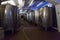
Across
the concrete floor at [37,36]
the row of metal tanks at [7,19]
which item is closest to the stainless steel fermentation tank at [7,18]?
the row of metal tanks at [7,19]

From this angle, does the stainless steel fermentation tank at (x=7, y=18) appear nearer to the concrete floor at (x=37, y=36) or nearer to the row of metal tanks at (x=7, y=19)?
the row of metal tanks at (x=7, y=19)

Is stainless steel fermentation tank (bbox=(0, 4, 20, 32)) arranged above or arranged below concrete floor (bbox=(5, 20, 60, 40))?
above

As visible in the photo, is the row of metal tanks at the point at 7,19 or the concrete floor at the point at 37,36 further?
the row of metal tanks at the point at 7,19

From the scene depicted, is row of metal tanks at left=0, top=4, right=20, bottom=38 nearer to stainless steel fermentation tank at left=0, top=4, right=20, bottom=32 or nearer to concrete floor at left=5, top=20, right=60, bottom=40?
stainless steel fermentation tank at left=0, top=4, right=20, bottom=32

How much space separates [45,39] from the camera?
3.38 m

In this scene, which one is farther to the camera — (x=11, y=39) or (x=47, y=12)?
(x=47, y=12)

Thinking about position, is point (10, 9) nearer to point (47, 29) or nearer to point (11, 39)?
point (11, 39)

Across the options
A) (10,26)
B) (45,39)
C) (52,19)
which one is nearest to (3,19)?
(10,26)

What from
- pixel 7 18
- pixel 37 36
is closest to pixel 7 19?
pixel 7 18

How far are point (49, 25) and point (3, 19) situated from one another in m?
1.89

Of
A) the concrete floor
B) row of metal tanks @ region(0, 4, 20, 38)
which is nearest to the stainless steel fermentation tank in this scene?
row of metal tanks @ region(0, 4, 20, 38)

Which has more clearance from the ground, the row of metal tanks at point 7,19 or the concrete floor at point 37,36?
the row of metal tanks at point 7,19

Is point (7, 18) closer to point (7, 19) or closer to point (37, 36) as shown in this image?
point (7, 19)

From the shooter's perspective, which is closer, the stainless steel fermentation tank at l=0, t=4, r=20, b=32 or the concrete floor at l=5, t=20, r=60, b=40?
the concrete floor at l=5, t=20, r=60, b=40
